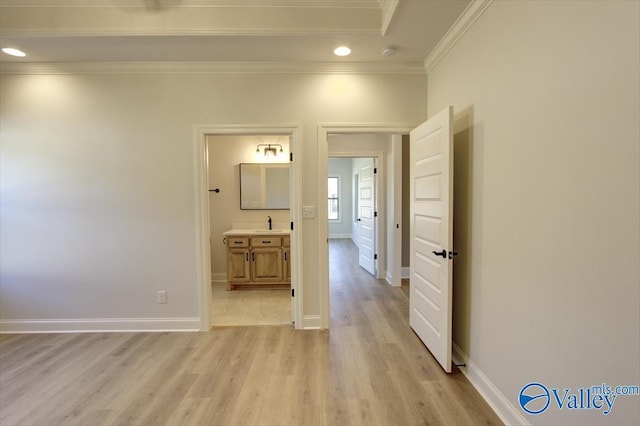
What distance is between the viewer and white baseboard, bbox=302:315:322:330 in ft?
10.1

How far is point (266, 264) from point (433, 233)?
2.62m

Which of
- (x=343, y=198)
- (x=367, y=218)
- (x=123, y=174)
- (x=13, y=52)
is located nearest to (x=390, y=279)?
(x=367, y=218)

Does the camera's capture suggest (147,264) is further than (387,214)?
No

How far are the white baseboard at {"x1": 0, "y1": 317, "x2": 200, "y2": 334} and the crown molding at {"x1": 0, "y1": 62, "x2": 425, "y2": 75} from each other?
8.06ft

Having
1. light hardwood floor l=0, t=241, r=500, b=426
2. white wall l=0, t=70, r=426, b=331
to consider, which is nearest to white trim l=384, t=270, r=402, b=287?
light hardwood floor l=0, t=241, r=500, b=426

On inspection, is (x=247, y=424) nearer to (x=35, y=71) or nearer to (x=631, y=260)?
(x=631, y=260)

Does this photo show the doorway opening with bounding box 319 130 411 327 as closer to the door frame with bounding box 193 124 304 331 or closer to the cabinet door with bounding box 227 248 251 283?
the cabinet door with bounding box 227 248 251 283

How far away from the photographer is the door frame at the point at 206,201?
9.80ft

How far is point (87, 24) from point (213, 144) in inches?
94.7

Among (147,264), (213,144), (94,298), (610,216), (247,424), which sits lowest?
(247,424)

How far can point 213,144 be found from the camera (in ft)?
15.7

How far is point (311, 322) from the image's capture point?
3098 mm

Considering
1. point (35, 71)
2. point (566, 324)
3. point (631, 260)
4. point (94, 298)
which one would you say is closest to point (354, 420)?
point (566, 324)

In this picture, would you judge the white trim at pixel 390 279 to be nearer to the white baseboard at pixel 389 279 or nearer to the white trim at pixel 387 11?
the white baseboard at pixel 389 279
